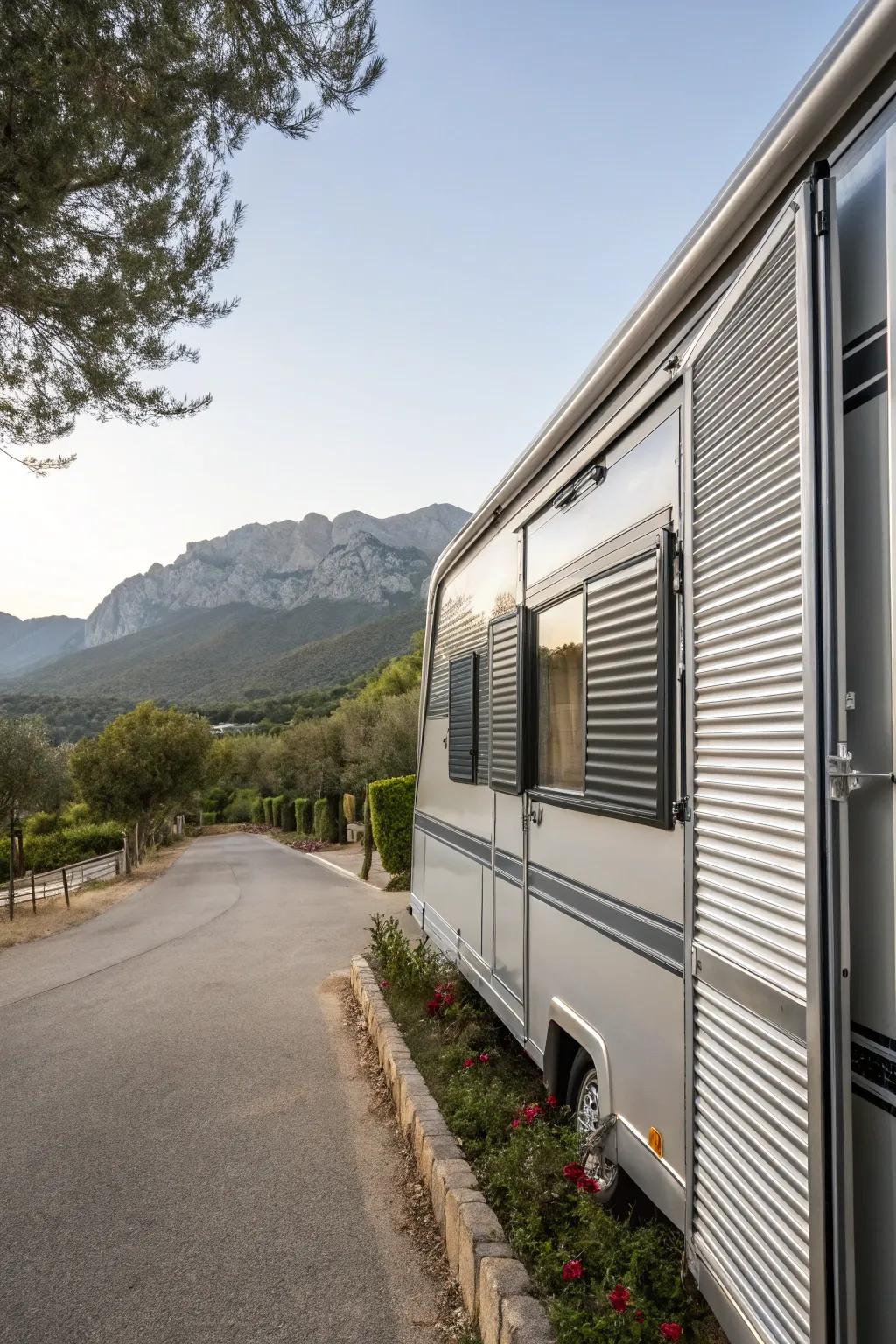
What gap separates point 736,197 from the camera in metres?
2.45

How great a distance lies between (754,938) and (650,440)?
175 centimetres

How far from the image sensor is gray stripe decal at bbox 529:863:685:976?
2.78 metres

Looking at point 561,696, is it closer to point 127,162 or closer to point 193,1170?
point 193,1170

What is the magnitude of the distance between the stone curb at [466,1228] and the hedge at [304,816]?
94.9 feet

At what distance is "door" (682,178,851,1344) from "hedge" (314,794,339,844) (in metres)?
27.1

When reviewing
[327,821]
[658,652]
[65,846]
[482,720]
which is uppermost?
[658,652]

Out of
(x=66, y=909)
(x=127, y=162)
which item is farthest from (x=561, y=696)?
(x=66, y=909)

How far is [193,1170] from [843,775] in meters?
3.92

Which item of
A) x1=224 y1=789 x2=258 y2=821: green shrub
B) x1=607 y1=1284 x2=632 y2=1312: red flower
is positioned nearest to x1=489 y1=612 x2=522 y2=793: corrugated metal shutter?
x1=607 y1=1284 x2=632 y2=1312: red flower

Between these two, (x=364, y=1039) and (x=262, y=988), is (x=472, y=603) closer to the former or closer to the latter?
(x=364, y=1039)

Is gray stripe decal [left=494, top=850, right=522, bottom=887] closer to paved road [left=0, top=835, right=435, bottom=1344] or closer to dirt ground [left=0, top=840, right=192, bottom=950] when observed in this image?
paved road [left=0, top=835, right=435, bottom=1344]

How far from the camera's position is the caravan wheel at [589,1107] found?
11.1 ft

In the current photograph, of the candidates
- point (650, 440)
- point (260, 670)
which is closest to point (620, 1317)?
point (650, 440)

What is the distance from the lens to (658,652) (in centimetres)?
294
